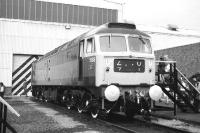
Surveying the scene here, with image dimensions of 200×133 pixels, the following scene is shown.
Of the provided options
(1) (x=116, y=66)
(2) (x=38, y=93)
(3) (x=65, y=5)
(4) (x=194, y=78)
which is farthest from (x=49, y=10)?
(1) (x=116, y=66)

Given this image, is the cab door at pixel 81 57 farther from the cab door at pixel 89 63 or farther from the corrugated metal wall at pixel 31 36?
the corrugated metal wall at pixel 31 36

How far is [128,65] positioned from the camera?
11523 millimetres

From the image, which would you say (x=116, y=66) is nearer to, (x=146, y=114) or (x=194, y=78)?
(x=146, y=114)

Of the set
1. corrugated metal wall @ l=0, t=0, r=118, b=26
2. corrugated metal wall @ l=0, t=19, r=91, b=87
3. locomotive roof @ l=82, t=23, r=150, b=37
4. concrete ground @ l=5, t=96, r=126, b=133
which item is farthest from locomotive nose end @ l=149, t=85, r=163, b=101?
corrugated metal wall @ l=0, t=0, r=118, b=26

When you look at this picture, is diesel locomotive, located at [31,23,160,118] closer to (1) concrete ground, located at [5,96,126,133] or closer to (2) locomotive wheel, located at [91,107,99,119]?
(2) locomotive wheel, located at [91,107,99,119]

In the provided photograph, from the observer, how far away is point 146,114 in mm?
11922

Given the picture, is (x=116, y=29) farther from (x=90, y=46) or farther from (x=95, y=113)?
(x=95, y=113)

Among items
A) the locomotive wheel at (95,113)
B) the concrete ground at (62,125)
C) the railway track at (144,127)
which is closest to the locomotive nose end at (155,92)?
the railway track at (144,127)

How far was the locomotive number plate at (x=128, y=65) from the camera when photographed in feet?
37.5

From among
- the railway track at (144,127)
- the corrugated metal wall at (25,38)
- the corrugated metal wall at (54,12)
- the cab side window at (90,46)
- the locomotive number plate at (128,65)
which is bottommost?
the railway track at (144,127)

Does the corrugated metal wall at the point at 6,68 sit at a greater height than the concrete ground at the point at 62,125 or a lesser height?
greater

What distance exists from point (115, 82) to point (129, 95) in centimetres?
62

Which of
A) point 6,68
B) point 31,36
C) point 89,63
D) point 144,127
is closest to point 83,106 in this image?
point 89,63

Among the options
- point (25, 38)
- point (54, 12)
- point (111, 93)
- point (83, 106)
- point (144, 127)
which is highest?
point (54, 12)
